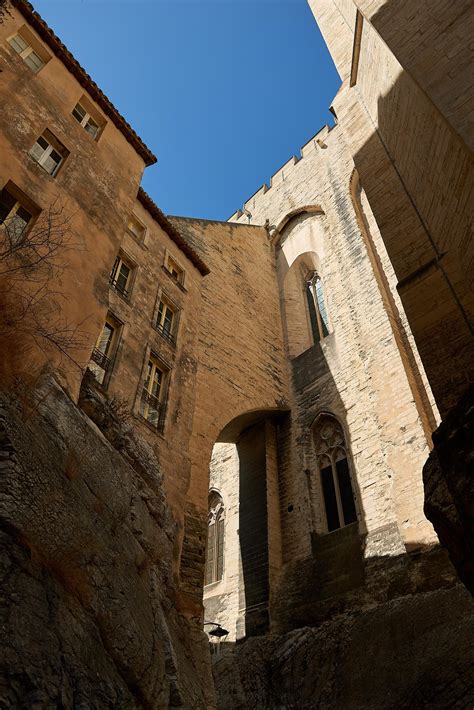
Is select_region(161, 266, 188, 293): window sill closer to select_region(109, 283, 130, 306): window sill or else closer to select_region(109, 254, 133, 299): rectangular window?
select_region(109, 254, 133, 299): rectangular window

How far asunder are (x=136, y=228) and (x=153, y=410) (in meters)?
4.01

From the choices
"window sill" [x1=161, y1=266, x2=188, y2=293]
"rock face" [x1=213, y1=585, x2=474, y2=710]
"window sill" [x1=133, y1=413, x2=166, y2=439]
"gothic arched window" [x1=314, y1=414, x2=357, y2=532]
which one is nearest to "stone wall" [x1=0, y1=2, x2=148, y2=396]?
"window sill" [x1=133, y1=413, x2=166, y2=439]

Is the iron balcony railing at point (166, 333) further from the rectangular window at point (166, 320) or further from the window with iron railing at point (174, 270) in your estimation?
the window with iron railing at point (174, 270)

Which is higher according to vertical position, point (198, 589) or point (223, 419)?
point (223, 419)

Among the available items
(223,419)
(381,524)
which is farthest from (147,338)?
(381,524)

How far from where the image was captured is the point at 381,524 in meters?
8.90

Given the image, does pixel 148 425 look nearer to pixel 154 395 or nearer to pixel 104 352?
pixel 154 395

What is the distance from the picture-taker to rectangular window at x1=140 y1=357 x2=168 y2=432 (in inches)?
308

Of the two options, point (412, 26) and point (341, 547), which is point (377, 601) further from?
point (412, 26)

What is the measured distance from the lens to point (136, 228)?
32.5 feet

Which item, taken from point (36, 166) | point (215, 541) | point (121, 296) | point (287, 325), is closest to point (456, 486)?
point (36, 166)

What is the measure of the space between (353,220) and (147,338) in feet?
→ 26.5

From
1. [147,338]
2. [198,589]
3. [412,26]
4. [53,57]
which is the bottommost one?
[198,589]

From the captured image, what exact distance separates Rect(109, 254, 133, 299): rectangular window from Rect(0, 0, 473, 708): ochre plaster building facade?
4 centimetres
